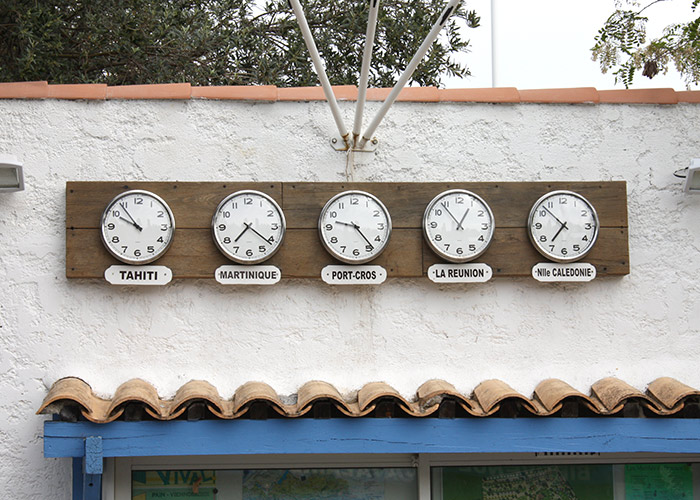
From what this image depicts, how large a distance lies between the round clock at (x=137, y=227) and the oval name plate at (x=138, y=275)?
0.05m

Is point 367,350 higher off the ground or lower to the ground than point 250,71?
lower

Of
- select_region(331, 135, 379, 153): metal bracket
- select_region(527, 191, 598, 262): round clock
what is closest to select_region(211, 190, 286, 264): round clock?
select_region(331, 135, 379, 153): metal bracket

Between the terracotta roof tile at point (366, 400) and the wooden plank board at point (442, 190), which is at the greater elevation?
the wooden plank board at point (442, 190)

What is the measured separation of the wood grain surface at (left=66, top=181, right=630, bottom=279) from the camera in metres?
4.17

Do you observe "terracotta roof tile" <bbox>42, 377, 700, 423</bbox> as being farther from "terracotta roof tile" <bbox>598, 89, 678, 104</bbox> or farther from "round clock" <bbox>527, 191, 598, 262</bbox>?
"terracotta roof tile" <bbox>598, 89, 678, 104</bbox>

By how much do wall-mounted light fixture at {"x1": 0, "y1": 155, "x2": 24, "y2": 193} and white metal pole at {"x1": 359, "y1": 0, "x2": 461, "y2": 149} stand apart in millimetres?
1887

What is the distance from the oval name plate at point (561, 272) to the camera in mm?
4301

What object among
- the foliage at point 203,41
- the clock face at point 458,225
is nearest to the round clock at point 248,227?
the clock face at point 458,225

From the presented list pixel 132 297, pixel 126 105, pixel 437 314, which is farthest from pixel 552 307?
pixel 126 105

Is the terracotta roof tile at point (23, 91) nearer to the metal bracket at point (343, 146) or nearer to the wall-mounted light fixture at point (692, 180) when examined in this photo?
the metal bracket at point (343, 146)

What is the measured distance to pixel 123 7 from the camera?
8.04 meters

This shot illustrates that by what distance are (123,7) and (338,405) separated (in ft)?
19.4

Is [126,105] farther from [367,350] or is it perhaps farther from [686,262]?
[686,262]

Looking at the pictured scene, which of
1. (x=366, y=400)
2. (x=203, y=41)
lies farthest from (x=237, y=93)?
(x=203, y=41)
